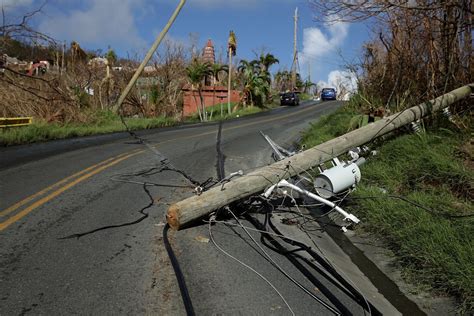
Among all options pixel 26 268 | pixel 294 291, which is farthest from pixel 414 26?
pixel 26 268

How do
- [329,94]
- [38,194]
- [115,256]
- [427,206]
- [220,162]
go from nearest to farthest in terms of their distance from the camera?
[115,256] → [427,206] → [38,194] → [220,162] → [329,94]

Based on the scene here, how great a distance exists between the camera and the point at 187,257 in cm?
471

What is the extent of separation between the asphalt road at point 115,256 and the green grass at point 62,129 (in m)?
5.48

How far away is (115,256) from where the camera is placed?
182 inches

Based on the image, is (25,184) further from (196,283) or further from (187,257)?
(196,283)

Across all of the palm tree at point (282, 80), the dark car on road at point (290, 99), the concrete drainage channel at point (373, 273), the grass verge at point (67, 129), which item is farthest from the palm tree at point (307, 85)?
the concrete drainage channel at point (373, 273)

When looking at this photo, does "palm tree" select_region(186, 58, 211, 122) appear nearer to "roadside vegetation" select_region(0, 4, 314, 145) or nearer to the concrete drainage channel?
"roadside vegetation" select_region(0, 4, 314, 145)

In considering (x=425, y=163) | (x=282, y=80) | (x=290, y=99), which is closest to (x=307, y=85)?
(x=282, y=80)

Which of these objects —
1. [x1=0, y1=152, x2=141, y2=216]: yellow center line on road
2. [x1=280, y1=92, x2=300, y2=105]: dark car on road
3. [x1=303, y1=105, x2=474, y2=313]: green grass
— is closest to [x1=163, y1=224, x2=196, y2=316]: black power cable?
[x1=0, y1=152, x2=141, y2=216]: yellow center line on road

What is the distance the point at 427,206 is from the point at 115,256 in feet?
13.3

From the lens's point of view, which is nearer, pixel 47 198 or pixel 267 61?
pixel 47 198

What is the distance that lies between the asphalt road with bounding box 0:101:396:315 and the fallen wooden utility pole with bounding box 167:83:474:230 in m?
0.29

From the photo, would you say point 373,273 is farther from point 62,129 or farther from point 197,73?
point 197,73

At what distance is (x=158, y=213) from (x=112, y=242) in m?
1.30
